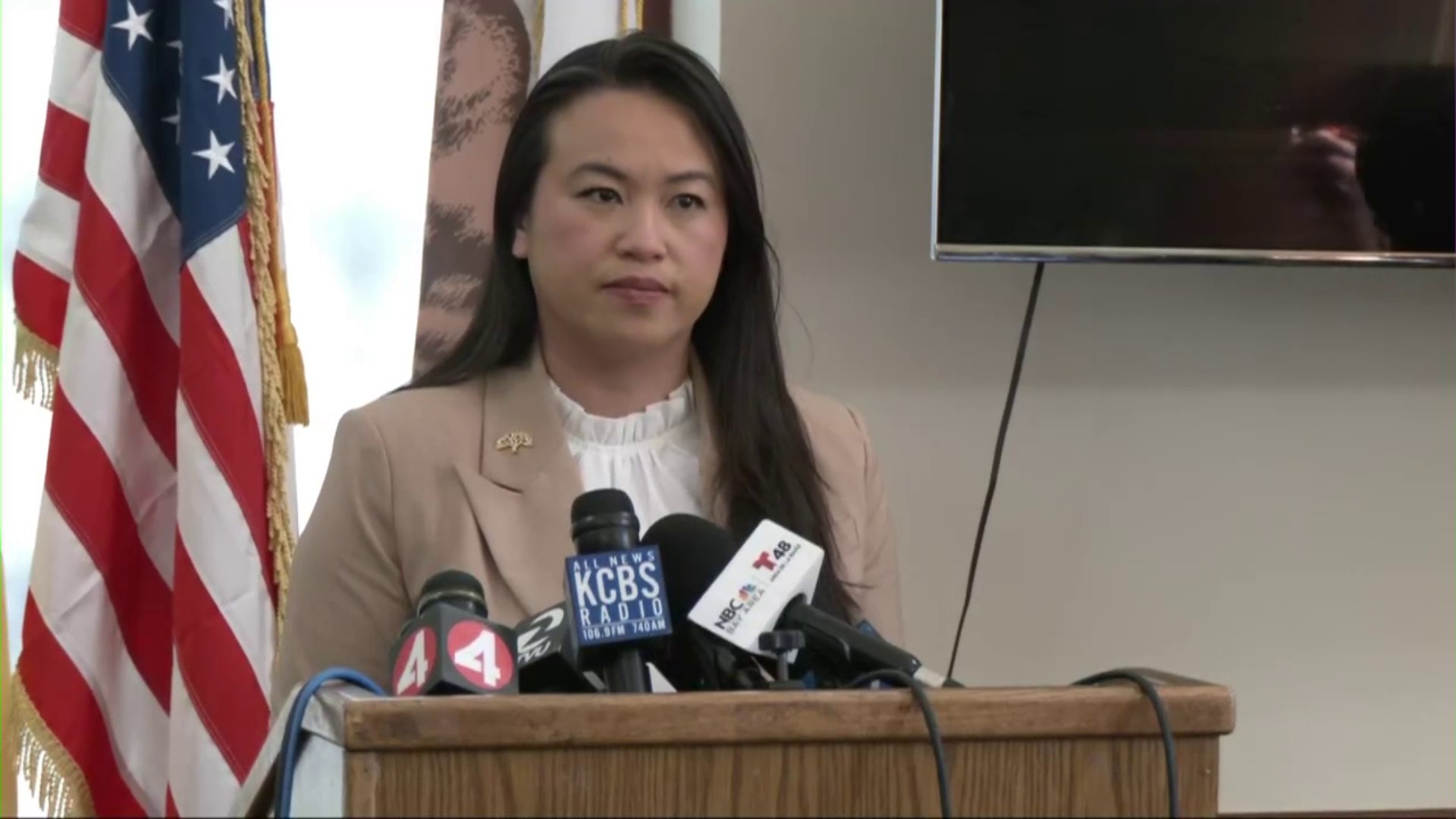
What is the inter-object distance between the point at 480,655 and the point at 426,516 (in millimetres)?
917

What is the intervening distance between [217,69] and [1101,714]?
1.98m

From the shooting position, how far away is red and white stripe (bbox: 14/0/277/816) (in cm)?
254

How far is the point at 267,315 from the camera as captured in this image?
264cm

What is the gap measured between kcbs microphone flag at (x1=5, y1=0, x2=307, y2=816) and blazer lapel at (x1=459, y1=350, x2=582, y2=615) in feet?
2.42

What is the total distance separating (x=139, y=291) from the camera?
8.63 ft

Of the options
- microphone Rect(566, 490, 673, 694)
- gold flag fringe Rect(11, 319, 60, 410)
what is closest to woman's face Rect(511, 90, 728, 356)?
microphone Rect(566, 490, 673, 694)

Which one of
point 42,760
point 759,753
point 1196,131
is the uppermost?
point 1196,131

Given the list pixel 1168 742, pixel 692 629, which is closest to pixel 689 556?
pixel 692 629

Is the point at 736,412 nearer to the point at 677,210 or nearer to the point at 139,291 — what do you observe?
the point at 677,210

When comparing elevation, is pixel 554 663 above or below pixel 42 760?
above

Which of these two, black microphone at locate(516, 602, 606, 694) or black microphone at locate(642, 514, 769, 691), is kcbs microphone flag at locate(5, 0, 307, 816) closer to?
black microphone at locate(642, 514, 769, 691)

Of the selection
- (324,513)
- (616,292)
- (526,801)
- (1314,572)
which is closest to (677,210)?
(616,292)

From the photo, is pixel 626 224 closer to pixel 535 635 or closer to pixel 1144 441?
pixel 535 635

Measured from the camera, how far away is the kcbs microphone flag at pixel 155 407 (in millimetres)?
2551
